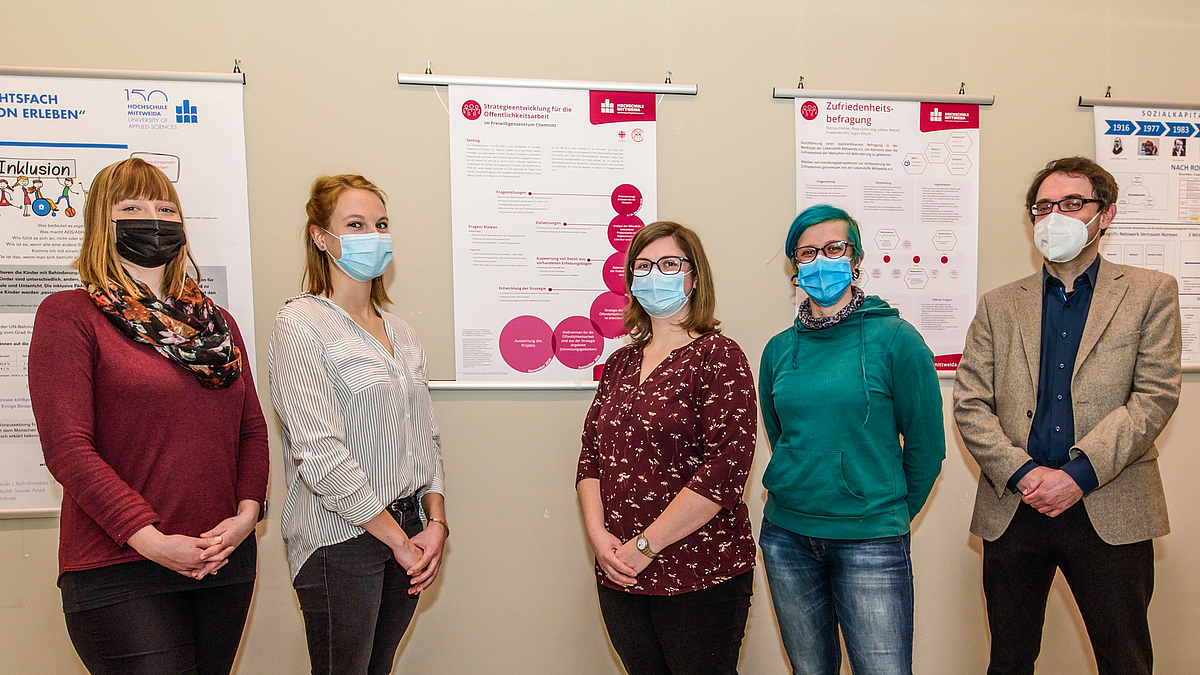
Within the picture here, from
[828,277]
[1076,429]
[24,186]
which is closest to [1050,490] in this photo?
[1076,429]

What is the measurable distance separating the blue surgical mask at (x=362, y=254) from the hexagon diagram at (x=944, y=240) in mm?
1942

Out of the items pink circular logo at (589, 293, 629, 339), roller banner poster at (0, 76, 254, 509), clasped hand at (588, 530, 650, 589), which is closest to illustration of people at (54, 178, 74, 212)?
roller banner poster at (0, 76, 254, 509)

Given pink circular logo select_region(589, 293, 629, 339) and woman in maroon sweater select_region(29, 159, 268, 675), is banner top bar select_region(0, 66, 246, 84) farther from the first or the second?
pink circular logo select_region(589, 293, 629, 339)

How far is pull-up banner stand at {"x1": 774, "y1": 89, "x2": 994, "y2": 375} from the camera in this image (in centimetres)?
247

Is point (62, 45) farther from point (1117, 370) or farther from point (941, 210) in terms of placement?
point (1117, 370)

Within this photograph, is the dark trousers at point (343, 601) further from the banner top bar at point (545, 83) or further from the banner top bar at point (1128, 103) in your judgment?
the banner top bar at point (1128, 103)

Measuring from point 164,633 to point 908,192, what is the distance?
2595 mm

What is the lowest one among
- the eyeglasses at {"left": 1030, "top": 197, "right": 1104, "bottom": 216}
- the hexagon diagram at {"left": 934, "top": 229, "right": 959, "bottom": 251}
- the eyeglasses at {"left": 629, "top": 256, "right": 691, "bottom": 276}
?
the eyeglasses at {"left": 629, "top": 256, "right": 691, "bottom": 276}

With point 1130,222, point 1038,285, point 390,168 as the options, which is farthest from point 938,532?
point 390,168

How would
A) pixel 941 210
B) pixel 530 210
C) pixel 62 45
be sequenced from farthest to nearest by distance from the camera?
pixel 941 210
pixel 530 210
pixel 62 45

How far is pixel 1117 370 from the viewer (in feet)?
5.99

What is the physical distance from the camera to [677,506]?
1603 mm

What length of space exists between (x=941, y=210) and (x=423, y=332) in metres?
1.93

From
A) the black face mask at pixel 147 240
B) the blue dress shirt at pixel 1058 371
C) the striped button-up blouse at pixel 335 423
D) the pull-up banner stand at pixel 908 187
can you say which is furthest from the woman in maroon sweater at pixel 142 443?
the blue dress shirt at pixel 1058 371
